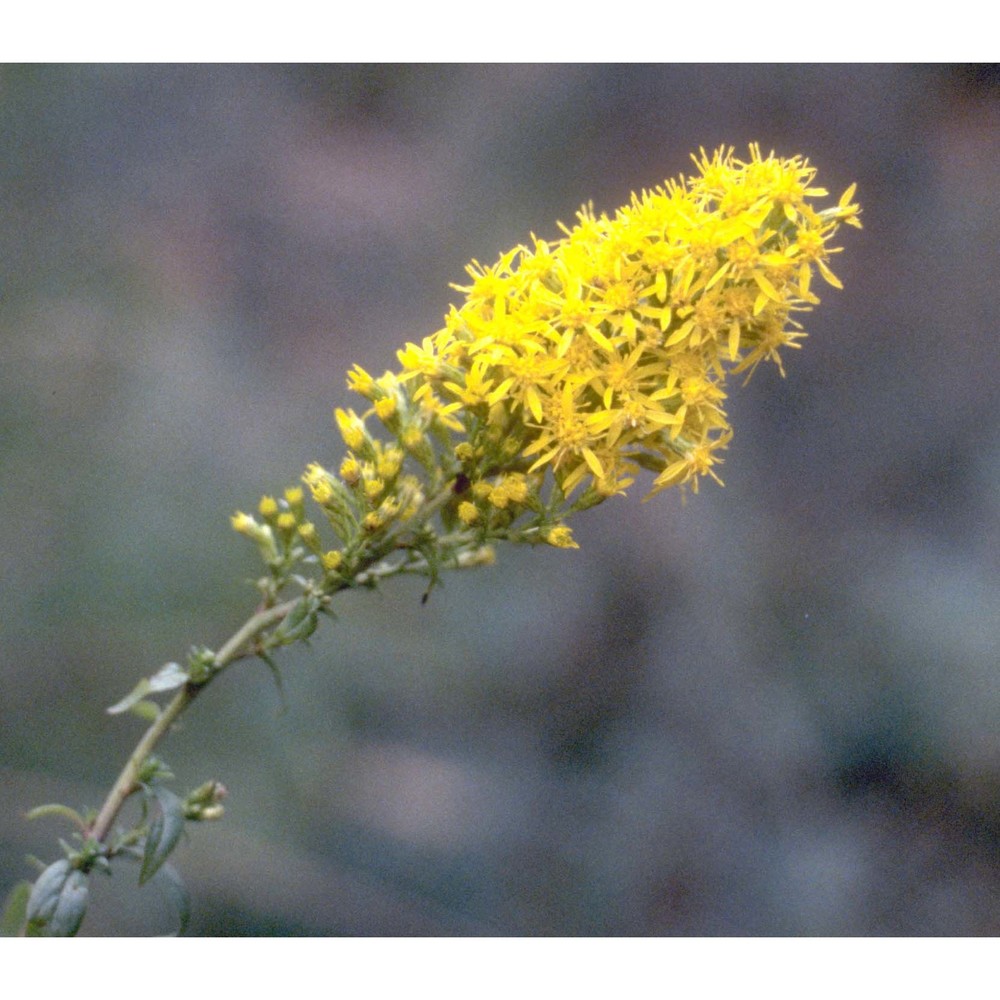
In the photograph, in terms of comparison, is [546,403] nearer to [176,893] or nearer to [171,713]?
[171,713]

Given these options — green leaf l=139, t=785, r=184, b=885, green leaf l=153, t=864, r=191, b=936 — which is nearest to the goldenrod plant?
green leaf l=139, t=785, r=184, b=885

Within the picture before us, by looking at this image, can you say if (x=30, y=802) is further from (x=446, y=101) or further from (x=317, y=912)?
(x=446, y=101)

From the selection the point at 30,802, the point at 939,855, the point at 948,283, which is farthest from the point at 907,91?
the point at 30,802

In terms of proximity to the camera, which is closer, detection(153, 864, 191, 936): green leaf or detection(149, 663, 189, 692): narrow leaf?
detection(149, 663, 189, 692): narrow leaf

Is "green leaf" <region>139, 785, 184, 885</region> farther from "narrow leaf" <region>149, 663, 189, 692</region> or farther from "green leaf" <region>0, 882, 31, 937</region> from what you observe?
"green leaf" <region>0, 882, 31, 937</region>

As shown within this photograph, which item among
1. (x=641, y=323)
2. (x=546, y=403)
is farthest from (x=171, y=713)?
(x=641, y=323)

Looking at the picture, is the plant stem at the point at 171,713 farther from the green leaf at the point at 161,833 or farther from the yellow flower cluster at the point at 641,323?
the yellow flower cluster at the point at 641,323
